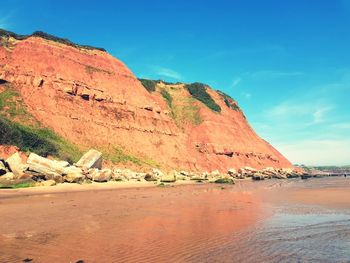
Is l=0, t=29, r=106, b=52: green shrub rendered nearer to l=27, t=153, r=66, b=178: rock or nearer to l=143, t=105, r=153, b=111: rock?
l=143, t=105, r=153, b=111: rock

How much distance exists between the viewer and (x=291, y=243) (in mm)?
9625

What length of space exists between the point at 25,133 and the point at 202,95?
66580 millimetres

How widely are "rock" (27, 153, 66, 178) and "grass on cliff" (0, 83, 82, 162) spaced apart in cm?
1188

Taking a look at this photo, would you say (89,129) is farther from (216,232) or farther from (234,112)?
(234,112)

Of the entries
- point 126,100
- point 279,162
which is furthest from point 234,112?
point 126,100

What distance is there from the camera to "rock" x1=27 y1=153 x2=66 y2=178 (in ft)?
91.8

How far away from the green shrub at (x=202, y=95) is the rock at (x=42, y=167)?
241 ft

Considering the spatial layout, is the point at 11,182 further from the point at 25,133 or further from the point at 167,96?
the point at 167,96

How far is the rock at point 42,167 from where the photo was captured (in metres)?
28.0

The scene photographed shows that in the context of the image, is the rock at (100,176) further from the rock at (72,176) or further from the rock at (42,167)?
the rock at (42,167)

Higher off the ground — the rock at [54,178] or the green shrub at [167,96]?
the green shrub at [167,96]

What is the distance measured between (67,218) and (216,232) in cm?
622

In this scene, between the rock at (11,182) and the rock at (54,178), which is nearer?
the rock at (11,182)

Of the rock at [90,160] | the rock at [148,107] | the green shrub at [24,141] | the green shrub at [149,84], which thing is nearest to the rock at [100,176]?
the rock at [90,160]
